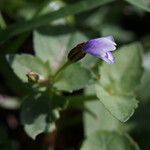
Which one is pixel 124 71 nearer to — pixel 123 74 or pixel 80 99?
pixel 123 74

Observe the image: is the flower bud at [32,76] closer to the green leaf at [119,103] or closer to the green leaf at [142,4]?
the green leaf at [119,103]

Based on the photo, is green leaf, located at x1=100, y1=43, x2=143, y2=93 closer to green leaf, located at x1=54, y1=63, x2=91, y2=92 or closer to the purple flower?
green leaf, located at x1=54, y1=63, x2=91, y2=92

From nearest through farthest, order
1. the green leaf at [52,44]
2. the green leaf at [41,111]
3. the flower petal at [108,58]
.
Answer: the flower petal at [108,58]
the green leaf at [41,111]
the green leaf at [52,44]

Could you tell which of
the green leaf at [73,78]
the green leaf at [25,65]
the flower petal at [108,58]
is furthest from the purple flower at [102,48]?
the green leaf at [25,65]

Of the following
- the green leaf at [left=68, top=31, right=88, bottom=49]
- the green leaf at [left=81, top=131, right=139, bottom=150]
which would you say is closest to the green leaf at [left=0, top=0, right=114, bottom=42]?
the green leaf at [left=68, top=31, right=88, bottom=49]

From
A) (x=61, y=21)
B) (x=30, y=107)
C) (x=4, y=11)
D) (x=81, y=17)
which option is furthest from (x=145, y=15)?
(x=30, y=107)

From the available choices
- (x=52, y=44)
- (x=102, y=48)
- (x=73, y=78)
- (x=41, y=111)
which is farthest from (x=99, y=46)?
(x=52, y=44)
